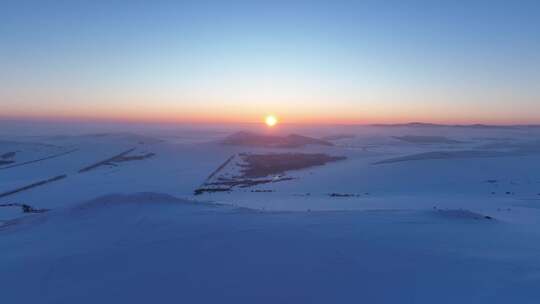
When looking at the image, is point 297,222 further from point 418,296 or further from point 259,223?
point 418,296

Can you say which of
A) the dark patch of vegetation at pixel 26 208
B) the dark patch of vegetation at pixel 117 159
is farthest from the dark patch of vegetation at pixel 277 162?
the dark patch of vegetation at pixel 26 208

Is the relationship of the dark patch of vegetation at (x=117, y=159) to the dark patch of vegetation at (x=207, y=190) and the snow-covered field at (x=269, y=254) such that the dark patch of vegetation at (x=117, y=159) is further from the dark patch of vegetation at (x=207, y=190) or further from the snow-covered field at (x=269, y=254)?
the snow-covered field at (x=269, y=254)

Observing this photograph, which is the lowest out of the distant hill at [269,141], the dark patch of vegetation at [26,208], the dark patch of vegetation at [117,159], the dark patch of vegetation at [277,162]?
the dark patch of vegetation at [26,208]

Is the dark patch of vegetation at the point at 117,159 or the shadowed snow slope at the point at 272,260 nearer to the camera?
the shadowed snow slope at the point at 272,260

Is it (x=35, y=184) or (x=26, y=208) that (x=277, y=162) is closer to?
(x=35, y=184)

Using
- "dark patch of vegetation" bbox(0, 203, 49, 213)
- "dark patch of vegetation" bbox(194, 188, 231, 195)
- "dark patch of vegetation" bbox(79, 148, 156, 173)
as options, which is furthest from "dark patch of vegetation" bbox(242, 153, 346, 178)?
"dark patch of vegetation" bbox(0, 203, 49, 213)

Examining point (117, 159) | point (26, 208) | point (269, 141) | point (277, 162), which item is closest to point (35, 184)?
point (26, 208)

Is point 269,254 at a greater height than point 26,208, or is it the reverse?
point 269,254

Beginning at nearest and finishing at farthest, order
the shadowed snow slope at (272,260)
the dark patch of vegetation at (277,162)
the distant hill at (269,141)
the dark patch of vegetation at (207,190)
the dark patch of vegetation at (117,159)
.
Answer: the shadowed snow slope at (272,260)
the dark patch of vegetation at (207,190)
the dark patch of vegetation at (277,162)
the dark patch of vegetation at (117,159)
the distant hill at (269,141)

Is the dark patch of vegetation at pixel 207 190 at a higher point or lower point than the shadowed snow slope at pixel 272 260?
lower
